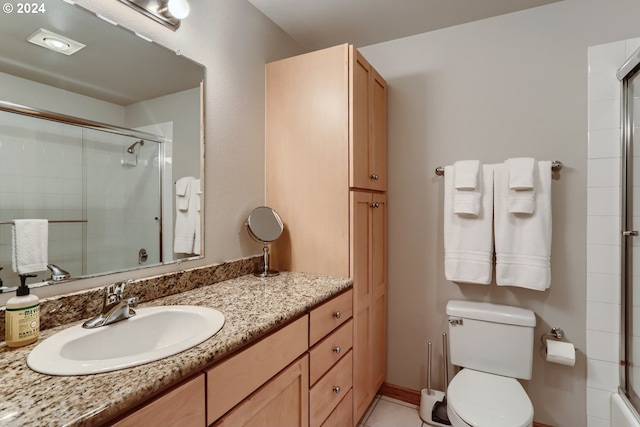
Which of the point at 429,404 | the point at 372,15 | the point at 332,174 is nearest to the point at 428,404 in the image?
the point at 429,404

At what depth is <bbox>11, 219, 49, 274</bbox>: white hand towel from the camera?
2.96 feet

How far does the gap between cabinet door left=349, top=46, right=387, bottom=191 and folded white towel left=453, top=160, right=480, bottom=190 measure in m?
0.45

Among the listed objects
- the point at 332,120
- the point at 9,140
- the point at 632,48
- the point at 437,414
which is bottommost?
the point at 437,414

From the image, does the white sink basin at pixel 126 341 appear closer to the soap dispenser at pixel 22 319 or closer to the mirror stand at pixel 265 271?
the soap dispenser at pixel 22 319

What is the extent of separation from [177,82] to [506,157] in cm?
178

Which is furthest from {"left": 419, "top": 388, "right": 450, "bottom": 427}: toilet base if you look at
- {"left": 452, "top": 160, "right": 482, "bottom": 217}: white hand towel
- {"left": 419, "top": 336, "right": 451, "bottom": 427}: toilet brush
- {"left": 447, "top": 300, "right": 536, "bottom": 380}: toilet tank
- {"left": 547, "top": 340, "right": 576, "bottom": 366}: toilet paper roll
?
{"left": 452, "top": 160, "right": 482, "bottom": 217}: white hand towel

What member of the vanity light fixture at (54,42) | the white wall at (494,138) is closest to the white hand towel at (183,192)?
the vanity light fixture at (54,42)

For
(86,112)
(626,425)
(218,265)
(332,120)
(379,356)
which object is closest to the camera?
(86,112)

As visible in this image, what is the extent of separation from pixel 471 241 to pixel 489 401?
2.57 ft

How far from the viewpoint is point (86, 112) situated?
3.51 ft

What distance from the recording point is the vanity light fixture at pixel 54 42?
37.7 inches

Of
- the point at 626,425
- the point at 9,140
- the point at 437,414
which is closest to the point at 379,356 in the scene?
the point at 437,414

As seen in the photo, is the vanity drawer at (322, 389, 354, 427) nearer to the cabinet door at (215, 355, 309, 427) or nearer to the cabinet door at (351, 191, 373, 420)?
the cabinet door at (351, 191, 373, 420)

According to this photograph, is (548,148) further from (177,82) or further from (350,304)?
(177,82)
